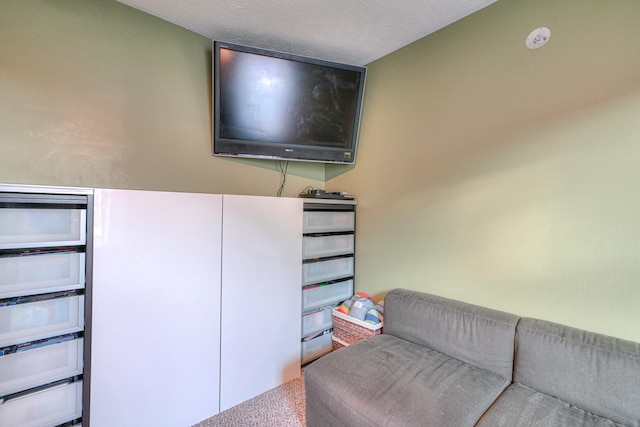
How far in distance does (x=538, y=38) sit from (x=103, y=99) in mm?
2463

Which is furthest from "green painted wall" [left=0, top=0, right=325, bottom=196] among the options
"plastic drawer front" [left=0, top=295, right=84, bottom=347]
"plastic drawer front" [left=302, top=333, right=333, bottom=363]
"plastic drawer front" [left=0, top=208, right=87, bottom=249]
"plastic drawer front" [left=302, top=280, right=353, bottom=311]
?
"plastic drawer front" [left=302, top=333, right=333, bottom=363]

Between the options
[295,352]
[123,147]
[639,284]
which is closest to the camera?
[639,284]

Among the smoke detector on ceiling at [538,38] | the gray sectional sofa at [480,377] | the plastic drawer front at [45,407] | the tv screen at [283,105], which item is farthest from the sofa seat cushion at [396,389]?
the smoke detector on ceiling at [538,38]

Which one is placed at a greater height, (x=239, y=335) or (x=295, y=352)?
(x=239, y=335)

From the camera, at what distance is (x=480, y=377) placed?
1.34m

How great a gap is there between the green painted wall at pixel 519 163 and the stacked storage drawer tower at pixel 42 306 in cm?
191

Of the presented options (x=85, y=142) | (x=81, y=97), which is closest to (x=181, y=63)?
(x=81, y=97)

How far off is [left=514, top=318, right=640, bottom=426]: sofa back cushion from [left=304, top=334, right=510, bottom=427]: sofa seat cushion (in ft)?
0.57

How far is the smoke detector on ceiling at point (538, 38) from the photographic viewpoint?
142 centimetres

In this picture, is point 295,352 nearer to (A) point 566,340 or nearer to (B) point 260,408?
(B) point 260,408

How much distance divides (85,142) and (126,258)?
29.4 inches

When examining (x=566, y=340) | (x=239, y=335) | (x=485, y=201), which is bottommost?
(x=239, y=335)

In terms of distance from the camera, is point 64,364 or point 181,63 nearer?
point 64,364

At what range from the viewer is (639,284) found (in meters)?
1.20
